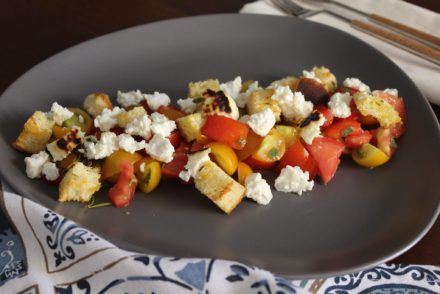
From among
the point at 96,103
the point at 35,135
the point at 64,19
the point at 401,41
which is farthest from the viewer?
the point at 64,19

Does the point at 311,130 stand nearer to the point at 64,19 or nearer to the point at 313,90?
the point at 313,90

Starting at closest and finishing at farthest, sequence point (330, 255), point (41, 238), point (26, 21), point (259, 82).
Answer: point (41, 238) < point (330, 255) < point (259, 82) < point (26, 21)

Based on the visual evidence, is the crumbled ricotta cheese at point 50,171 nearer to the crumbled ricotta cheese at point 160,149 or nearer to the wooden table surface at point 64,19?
the crumbled ricotta cheese at point 160,149

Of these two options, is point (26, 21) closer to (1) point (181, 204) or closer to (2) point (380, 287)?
(1) point (181, 204)

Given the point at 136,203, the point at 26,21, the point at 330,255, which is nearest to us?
the point at 330,255

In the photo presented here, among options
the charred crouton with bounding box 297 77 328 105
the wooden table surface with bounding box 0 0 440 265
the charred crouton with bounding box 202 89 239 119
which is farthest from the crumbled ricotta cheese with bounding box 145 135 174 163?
the wooden table surface with bounding box 0 0 440 265

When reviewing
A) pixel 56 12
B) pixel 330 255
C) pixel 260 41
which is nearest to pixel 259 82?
pixel 260 41

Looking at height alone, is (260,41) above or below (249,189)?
above

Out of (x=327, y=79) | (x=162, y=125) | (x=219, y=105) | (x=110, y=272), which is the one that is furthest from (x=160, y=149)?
(x=327, y=79)
